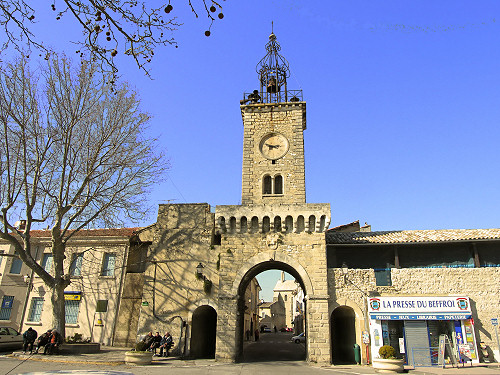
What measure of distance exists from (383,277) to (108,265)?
16916 millimetres

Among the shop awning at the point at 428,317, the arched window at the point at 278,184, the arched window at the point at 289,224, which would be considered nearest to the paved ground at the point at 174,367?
the shop awning at the point at 428,317

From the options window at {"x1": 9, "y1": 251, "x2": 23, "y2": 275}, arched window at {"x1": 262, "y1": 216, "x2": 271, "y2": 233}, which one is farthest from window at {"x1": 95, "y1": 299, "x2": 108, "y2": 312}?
arched window at {"x1": 262, "y1": 216, "x2": 271, "y2": 233}

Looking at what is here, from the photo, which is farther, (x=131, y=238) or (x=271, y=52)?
(x=271, y=52)

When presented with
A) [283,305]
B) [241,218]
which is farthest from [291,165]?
[283,305]

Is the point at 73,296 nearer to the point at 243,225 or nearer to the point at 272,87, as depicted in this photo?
the point at 243,225

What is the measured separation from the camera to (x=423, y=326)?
16.7m

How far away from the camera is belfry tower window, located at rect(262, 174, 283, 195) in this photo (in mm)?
20844

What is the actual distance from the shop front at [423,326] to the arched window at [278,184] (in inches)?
314

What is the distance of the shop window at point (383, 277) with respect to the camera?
1814cm

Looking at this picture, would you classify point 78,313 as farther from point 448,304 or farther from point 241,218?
point 448,304

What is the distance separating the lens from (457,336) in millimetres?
16594

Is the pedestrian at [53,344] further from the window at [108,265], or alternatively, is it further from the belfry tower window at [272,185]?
the belfry tower window at [272,185]

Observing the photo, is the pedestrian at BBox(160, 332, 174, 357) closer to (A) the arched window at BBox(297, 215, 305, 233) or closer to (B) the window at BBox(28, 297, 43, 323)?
(A) the arched window at BBox(297, 215, 305, 233)

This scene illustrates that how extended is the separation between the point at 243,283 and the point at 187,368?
18.7 ft
